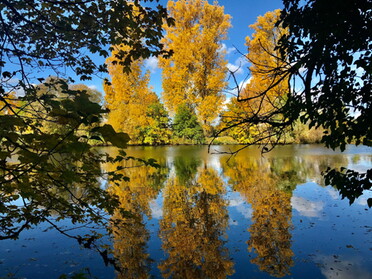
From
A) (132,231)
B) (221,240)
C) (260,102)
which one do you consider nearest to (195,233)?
(221,240)

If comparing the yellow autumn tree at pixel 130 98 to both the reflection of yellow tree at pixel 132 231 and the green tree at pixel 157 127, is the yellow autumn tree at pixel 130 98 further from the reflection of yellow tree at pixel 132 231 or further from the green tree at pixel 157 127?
the reflection of yellow tree at pixel 132 231

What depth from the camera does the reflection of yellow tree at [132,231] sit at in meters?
3.27

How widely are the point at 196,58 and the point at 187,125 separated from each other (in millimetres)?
6322

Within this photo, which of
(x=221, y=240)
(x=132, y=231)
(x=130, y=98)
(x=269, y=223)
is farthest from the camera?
(x=130, y=98)

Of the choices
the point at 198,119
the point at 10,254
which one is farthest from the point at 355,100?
the point at 198,119

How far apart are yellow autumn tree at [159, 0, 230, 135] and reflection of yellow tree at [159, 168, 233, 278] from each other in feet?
54.5

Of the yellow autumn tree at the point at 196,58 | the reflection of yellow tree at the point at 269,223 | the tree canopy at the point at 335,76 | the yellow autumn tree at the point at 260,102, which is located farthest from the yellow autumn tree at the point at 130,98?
the tree canopy at the point at 335,76

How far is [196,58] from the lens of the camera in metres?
22.5

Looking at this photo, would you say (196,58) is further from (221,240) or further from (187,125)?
(221,240)

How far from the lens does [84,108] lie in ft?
4.30

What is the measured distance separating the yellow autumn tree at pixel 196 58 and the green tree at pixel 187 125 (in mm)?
1134

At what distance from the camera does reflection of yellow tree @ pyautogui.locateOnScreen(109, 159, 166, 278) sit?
3.27 m

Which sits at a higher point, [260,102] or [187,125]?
[187,125]

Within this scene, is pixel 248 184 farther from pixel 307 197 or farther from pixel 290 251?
pixel 290 251
